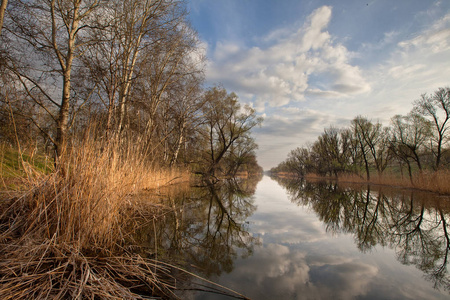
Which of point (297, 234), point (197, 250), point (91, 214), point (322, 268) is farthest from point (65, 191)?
point (297, 234)

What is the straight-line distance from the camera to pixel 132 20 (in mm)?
7465

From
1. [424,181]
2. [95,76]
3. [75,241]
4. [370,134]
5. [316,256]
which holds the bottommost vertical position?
[316,256]

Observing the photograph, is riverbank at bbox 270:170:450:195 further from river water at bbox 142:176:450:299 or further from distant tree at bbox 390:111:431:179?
river water at bbox 142:176:450:299

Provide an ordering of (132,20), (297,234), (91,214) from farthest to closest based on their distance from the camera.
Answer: (132,20)
(297,234)
(91,214)

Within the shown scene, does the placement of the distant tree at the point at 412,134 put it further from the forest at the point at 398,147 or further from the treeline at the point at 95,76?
the treeline at the point at 95,76

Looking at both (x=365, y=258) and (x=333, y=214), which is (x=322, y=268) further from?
(x=333, y=214)

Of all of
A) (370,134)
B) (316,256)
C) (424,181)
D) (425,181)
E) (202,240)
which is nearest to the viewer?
(316,256)

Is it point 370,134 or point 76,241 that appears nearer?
point 76,241

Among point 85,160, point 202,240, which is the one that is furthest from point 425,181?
point 85,160

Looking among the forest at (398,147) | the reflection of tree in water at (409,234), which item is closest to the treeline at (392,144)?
the forest at (398,147)

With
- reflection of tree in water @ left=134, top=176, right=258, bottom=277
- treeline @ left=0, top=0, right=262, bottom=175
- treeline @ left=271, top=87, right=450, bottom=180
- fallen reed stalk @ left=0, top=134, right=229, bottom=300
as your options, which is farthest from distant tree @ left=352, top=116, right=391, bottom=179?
fallen reed stalk @ left=0, top=134, right=229, bottom=300

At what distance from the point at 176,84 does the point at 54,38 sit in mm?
6408

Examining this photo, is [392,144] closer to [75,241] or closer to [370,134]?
[370,134]

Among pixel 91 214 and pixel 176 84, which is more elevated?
pixel 176 84
